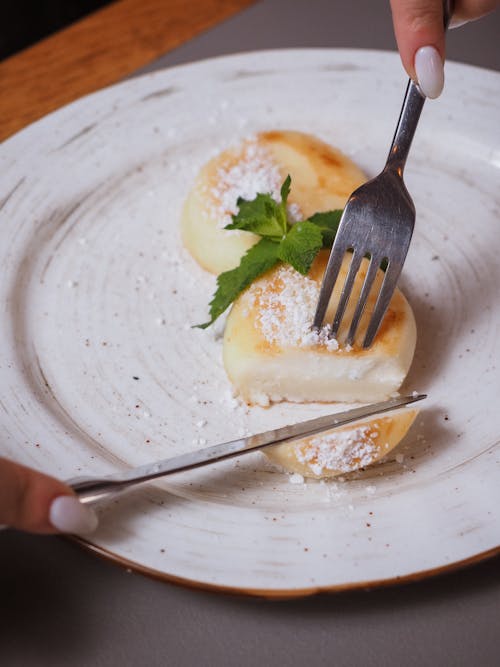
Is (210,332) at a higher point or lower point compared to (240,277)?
lower

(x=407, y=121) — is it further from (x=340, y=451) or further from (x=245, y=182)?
(x=340, y=451)

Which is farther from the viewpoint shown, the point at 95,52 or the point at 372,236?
the point at 95,52

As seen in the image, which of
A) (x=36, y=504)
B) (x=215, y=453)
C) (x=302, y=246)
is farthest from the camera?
(x=302, y=246)

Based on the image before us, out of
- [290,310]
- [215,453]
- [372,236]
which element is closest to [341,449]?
[215,453]

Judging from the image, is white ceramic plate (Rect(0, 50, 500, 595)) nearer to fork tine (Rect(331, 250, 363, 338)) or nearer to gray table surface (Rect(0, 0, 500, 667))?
gray table surface (Rect(0, 0, 500, 667))

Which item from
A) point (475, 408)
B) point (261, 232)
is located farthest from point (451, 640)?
point (261, 232)

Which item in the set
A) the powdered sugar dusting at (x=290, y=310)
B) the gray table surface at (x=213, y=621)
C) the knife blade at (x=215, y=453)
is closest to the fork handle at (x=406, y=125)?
the powdered sugar dusting at (x=290, y=310)

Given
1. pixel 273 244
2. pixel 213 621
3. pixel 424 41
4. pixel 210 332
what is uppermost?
pixel 424 41

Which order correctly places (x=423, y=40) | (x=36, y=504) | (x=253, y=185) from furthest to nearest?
(x=253, y=185) < (x=423, y=40) < (x=36, y=504)
